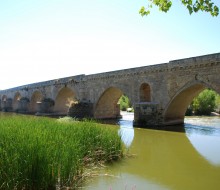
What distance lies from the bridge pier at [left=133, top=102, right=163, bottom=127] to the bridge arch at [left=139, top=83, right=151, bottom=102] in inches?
91.4

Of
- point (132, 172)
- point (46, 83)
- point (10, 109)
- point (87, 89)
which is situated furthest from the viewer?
point (10, 109)

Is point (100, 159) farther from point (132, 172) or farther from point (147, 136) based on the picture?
point (147, 136)

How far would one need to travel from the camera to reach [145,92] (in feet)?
71.8

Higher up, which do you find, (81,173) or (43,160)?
(43,160)

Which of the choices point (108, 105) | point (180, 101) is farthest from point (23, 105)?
point (180, 101)

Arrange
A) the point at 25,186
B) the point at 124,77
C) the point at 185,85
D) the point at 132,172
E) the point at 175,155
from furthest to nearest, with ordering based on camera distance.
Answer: the point at 124,77 < the point at 185,85 < the point at 175,155 < the point at 132,172 < the point at 25,186

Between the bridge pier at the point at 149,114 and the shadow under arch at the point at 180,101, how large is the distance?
53 centimetres

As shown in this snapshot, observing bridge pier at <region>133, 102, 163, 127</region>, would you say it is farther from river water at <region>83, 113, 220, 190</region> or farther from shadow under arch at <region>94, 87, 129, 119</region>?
shadow under arch at <region>94, 87, 129, 119</region>

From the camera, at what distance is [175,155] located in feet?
34.6

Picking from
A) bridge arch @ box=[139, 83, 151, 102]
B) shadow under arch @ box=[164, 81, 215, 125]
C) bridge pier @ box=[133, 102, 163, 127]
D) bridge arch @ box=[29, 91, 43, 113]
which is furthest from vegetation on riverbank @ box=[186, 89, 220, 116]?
bridge arch @ box=[29, 91, 43, 113]

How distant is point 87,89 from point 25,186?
2305 cm

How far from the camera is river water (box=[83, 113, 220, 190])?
6.82 metres

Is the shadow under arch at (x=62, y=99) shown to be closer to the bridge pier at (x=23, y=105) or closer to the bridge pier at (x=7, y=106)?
the bridge pier at (x=23, y=105)

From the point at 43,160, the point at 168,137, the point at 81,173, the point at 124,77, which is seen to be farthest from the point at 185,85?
the point at 43,160
